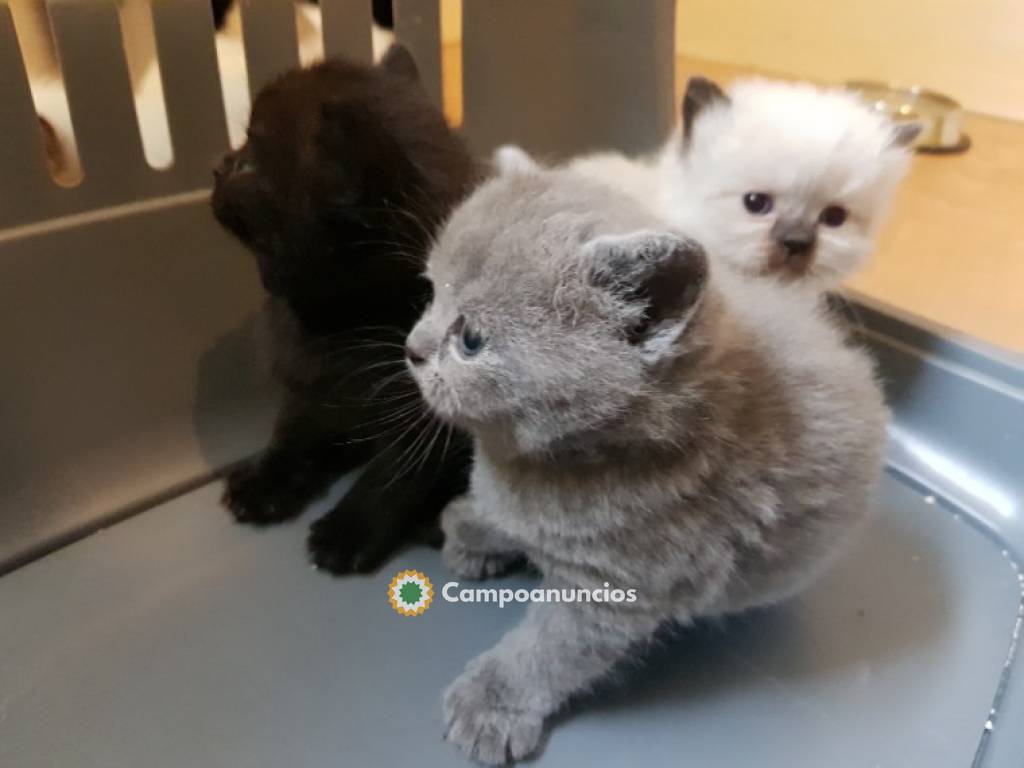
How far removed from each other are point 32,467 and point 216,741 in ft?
1.21

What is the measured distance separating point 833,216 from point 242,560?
69cm

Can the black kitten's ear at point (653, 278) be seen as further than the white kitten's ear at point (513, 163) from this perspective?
No

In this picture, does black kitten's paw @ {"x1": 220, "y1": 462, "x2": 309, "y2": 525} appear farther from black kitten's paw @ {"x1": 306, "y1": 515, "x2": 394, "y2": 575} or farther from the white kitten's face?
the white kitten's face

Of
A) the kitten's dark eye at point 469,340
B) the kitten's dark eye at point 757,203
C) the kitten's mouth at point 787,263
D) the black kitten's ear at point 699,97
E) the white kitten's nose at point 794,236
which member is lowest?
the kitten's mouth at point 787,263

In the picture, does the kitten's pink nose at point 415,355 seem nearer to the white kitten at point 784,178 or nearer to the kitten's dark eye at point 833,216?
the white kitten at point 784,178

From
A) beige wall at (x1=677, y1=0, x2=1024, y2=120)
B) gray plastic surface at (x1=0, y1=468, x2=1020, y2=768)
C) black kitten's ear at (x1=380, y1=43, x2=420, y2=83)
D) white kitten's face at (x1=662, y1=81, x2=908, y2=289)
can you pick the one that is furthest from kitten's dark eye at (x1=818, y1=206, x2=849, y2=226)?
beige wall at (x1=677, y1=0, x2=1024, y2=120)

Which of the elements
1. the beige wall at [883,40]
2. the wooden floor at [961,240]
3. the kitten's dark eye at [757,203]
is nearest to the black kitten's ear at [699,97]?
the kitten's dark eye at [757,203]

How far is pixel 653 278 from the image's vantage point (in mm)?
530

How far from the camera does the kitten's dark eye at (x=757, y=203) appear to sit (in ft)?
2.95

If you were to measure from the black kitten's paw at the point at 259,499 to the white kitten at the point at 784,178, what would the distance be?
46 cm

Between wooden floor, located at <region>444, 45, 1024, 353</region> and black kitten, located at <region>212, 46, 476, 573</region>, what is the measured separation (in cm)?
40

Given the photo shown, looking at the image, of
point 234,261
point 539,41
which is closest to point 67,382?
point 234,261

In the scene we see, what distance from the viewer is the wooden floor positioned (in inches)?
47.0

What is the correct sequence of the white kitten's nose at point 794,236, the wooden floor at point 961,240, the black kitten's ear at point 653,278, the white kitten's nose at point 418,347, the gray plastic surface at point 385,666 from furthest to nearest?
the wooden floor at point 961,240 < the white kitten's nose at point 794,236 < the gray plastic surface at point 385,666 < the white kitten's nose at point 418,347 < the black kitten's ear at point 653,278
